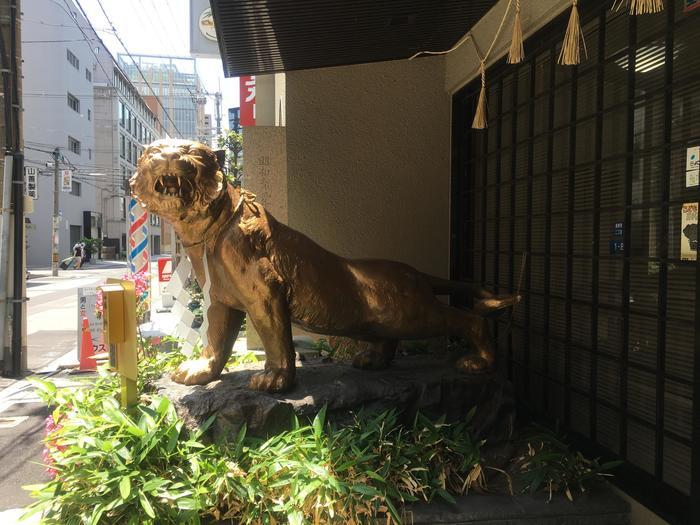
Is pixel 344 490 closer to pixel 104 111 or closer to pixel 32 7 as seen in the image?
pixel 32 7

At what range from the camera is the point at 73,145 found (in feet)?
106

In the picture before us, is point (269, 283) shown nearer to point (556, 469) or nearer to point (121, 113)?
point (556, 469)

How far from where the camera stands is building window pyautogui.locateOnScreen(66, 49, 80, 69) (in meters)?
30.5

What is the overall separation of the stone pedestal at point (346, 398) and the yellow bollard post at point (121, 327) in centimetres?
37

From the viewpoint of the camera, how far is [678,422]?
2.58 m

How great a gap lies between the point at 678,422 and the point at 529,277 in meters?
1.61

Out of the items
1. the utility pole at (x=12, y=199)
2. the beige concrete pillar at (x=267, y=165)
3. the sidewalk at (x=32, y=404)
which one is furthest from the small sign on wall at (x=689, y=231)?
the utility pole at (x=12, y=199)

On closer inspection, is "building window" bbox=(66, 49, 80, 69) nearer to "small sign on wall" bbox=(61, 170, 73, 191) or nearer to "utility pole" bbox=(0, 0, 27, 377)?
"small sign on wall" bbox=(61, 170, 73, 191)

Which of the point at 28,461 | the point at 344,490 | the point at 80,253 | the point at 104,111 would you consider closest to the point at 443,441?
the point at 344,490

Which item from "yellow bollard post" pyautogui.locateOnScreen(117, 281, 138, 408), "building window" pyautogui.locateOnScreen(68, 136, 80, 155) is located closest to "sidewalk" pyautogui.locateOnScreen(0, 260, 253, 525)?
"yellow bollard post" pyautogui.locateOnScreen(117, 281, 138, 408)

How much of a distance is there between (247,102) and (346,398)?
747cm

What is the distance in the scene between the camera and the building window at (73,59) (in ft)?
100

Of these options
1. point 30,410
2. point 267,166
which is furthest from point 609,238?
point 30,410

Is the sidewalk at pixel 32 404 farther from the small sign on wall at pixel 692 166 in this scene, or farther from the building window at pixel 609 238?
the small sign on wall at pixel 692 166
